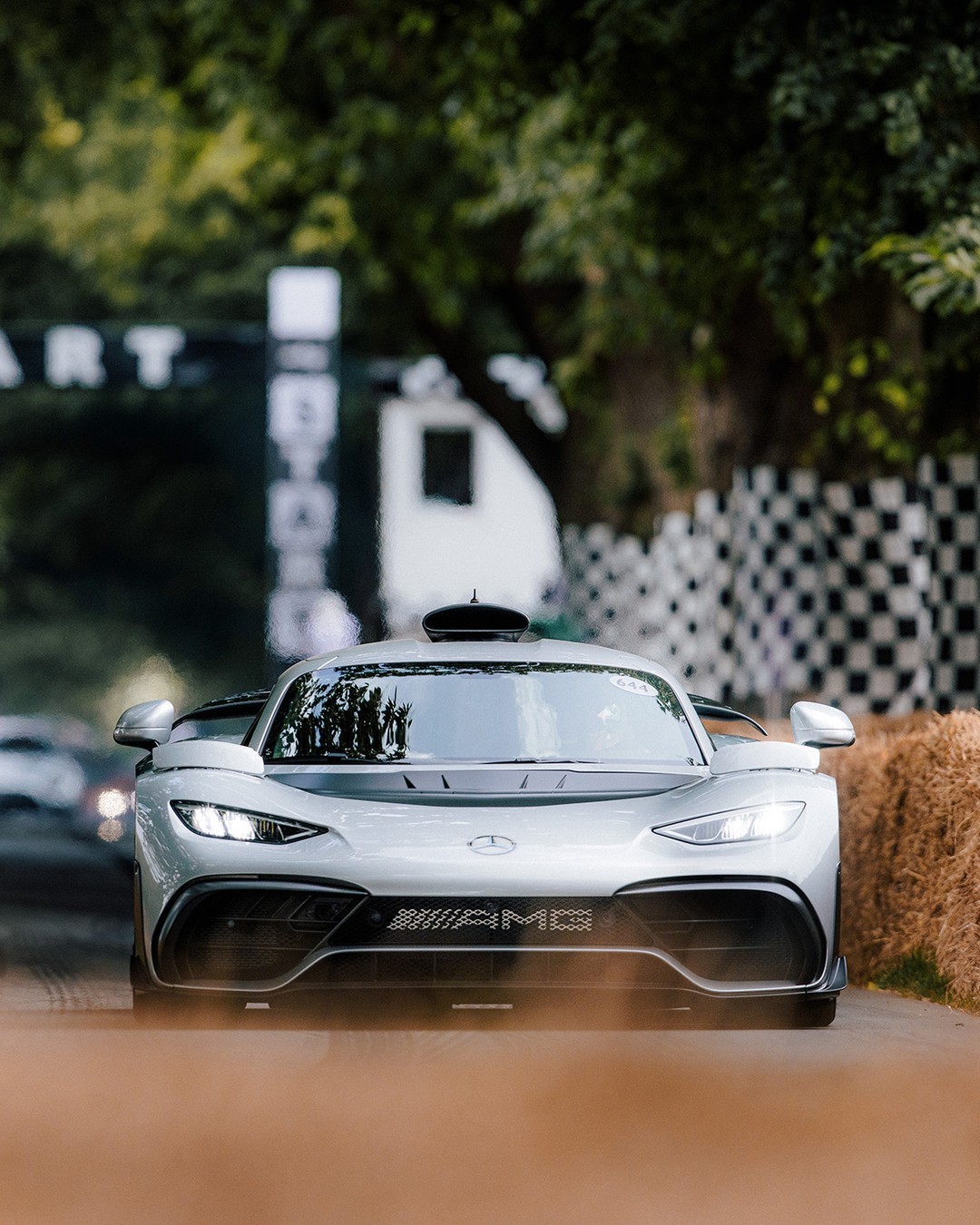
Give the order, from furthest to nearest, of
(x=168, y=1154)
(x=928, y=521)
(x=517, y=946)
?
(x=928, y=521) < (x=517, y=946) < (x=168, y=1154)

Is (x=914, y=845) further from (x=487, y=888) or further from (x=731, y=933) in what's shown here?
(x=487, y=888)

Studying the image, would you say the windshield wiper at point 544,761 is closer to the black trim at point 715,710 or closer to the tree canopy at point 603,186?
the black trim at point 715,710

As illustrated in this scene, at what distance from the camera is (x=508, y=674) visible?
706cm

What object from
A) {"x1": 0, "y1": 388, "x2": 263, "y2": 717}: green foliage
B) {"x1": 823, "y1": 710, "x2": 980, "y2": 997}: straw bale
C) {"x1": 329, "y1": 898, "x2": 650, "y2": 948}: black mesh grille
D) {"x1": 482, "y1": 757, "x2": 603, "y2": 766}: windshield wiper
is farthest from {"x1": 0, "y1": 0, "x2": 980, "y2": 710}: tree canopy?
{"x1": 0, "y1": 388, "x2": 263, "y2": 717}: green foliage

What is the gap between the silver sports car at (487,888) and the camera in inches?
221

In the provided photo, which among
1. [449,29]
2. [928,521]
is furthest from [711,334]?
[928,521]

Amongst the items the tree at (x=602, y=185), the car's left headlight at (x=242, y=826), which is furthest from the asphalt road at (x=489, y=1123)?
the tree at (x=602, y=185)

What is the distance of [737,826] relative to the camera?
5840mm

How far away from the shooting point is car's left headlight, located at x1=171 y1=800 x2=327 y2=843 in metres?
5.75

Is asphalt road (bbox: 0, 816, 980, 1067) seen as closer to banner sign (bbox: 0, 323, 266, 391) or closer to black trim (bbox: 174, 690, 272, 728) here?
black trim (bbox: 174, 690, 272, 728)

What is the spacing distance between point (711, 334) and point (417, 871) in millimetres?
11488

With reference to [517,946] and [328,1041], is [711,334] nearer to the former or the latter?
[328,1041]

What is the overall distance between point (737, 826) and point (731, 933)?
29 centimetres

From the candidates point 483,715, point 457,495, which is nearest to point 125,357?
point 457,495
